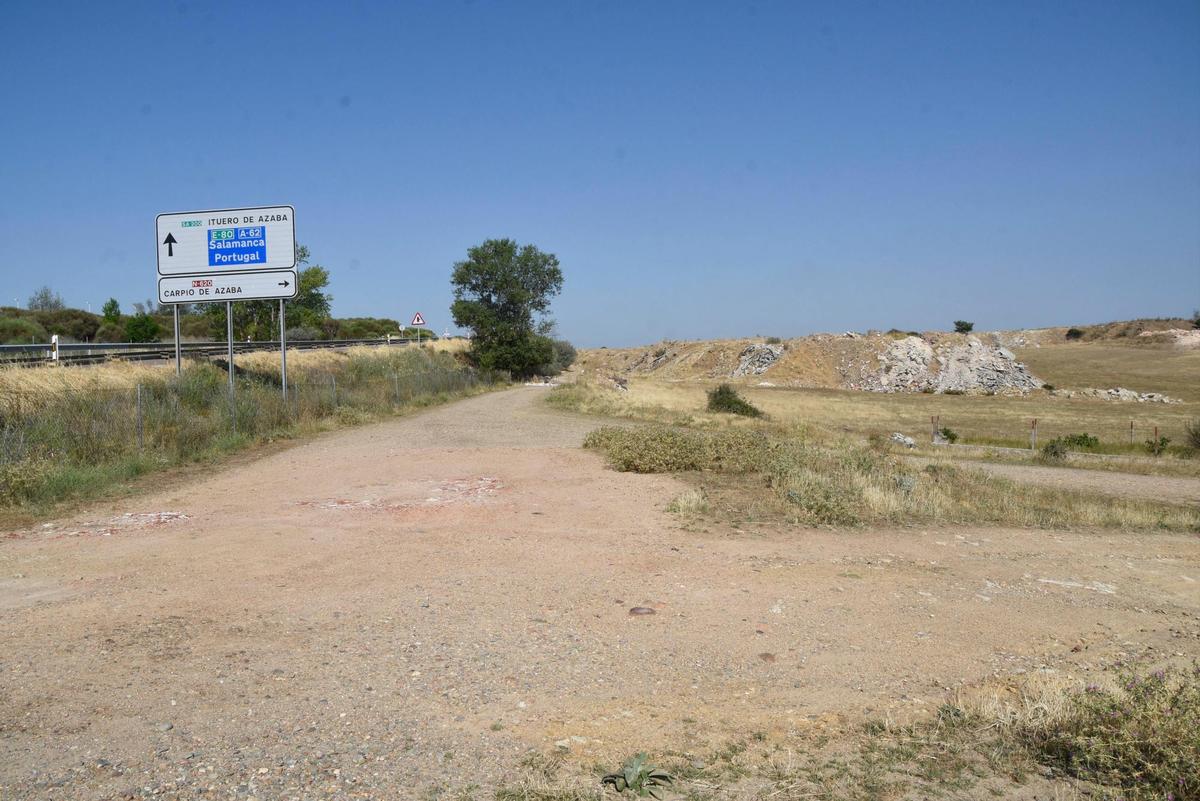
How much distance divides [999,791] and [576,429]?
20955 mm

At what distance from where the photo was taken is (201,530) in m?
10.9

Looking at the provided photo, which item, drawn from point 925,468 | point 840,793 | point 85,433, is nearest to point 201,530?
point 85,433

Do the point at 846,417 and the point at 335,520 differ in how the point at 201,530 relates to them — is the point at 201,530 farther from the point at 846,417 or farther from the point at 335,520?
the point at 846,417

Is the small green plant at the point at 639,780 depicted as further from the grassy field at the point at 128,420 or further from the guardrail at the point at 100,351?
the guardrail at the point at 100,351

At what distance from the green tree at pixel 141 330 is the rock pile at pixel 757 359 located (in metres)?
48.3

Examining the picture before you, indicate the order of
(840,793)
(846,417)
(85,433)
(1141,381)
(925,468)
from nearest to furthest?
(840,793)
(85,433)
(925,468)
(846,417)
(1141,381)

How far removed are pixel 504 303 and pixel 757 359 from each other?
111 ft

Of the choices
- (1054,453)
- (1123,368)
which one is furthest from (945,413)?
(1123,368)

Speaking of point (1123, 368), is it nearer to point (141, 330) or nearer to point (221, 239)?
point (221, 239)

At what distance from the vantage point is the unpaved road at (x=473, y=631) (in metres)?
4.92

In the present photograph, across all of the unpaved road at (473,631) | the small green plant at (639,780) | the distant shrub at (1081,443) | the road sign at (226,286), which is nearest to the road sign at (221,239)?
the road sign at (226,286)

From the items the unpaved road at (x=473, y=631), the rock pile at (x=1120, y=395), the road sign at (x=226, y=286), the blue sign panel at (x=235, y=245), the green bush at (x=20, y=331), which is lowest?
the rock pile at (x=1120, y=395)

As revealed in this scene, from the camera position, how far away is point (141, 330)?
175ft

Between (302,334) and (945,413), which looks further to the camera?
(302,334)
